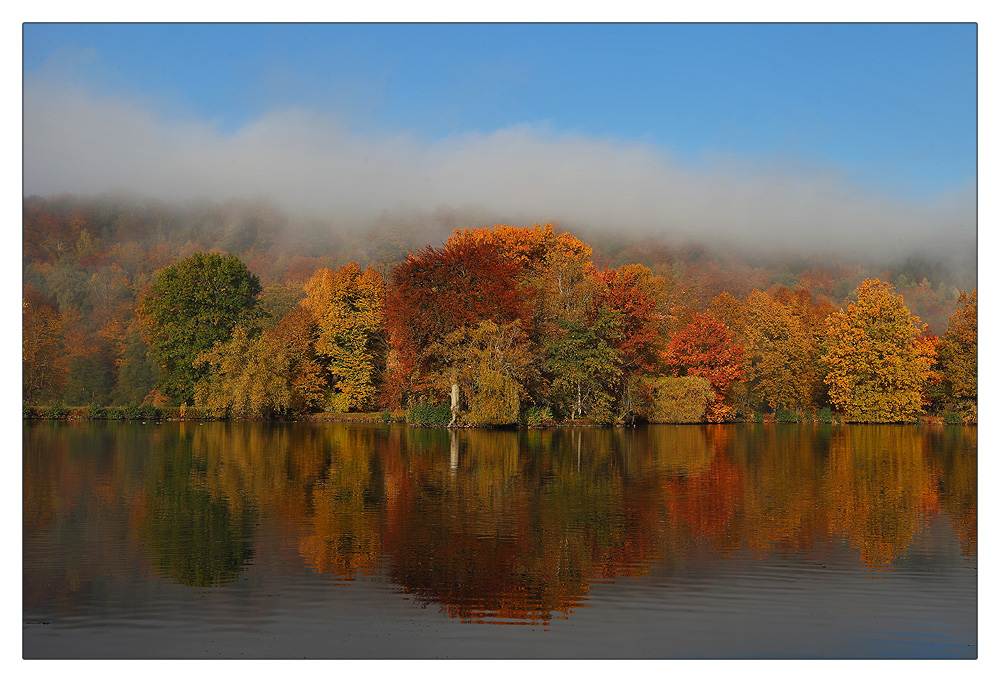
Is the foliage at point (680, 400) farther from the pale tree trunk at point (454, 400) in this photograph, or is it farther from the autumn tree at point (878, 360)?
the pale tree trunk at point (454, 400)

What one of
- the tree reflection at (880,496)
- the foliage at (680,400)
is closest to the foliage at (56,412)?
the foliage at (680,400)

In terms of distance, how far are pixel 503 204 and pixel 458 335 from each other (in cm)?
2897

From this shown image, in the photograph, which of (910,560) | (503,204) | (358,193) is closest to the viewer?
(910,560)

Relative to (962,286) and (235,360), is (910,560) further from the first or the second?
(962,286)

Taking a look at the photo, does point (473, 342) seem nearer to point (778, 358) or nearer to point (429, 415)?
point (429, 415)

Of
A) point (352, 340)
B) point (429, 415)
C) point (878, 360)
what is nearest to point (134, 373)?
point (352, 340)

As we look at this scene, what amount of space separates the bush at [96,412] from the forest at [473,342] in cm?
11

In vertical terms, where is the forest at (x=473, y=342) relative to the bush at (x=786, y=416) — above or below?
above

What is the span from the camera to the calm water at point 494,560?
23.9 feet

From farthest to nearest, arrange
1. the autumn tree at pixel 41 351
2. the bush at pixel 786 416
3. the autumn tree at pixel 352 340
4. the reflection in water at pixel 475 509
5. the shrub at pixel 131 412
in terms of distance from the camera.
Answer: the bush at pixel 786 416 → the autumn tree at pixel 352 340 → the shrub at pixel 131 412 → the autumn tree at pixel 41 351 → the reflection in water at pixel 475 509

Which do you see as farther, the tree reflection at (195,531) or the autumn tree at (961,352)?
the autumn tree at (961,352)

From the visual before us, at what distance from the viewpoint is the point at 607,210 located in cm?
6212

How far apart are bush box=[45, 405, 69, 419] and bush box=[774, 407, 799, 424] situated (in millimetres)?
32183

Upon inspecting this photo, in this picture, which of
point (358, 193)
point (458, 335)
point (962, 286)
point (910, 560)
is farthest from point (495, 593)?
point (358, 193)
